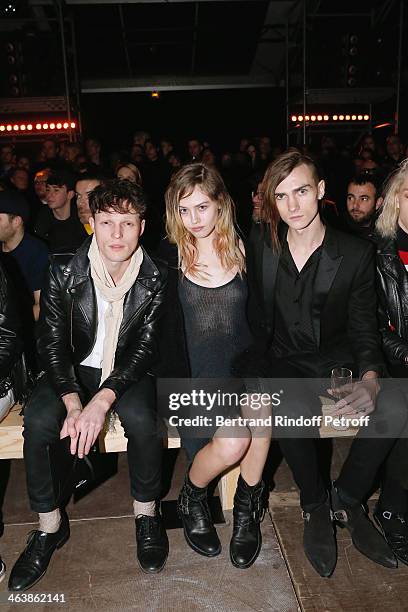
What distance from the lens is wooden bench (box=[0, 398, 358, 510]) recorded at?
8.39 feet

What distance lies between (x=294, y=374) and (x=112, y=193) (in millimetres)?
1150

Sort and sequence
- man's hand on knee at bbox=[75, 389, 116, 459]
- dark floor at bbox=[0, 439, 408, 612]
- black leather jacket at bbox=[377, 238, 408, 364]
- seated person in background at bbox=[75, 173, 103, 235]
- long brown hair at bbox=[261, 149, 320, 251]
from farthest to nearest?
seated person in background at bbox=[75, 173, 103, 235], black leather jacket at bbox=[377, 238, 408, 364], long brown hair at bbox=[261, 149, 320, 251], man's hand on knee at bbox=[75, 389, 116, 459], dark floor at bbox=[0, 439, 408, 612]

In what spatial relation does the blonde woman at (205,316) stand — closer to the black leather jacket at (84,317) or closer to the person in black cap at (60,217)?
the black leather jacket at (84,317)

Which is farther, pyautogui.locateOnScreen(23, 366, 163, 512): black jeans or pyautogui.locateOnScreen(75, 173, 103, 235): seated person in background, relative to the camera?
pyautogui.locateOnScreen(75, 173, 103, 235): seated person in background

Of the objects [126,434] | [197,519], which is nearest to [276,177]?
[126,434]

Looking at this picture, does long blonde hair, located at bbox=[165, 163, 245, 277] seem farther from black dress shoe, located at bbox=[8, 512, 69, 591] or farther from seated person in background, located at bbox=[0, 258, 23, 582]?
black dress shoe, located at bbox=[8, 512, 69, 591]

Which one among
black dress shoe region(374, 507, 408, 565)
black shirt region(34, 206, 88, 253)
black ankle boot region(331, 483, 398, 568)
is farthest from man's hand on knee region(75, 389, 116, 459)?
black shirt region(34, 206, 88, 253)

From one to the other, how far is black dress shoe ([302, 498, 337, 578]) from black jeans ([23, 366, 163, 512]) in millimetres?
670

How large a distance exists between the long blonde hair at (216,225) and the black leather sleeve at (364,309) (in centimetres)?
54

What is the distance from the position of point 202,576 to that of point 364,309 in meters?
1.34

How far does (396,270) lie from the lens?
268cm

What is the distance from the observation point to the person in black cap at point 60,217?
4418 mm

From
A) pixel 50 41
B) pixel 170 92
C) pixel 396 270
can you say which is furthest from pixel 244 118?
pixel 396 270

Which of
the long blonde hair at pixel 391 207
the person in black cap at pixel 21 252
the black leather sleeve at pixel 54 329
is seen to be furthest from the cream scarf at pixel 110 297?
the long blonde hair at pixel 391 207
